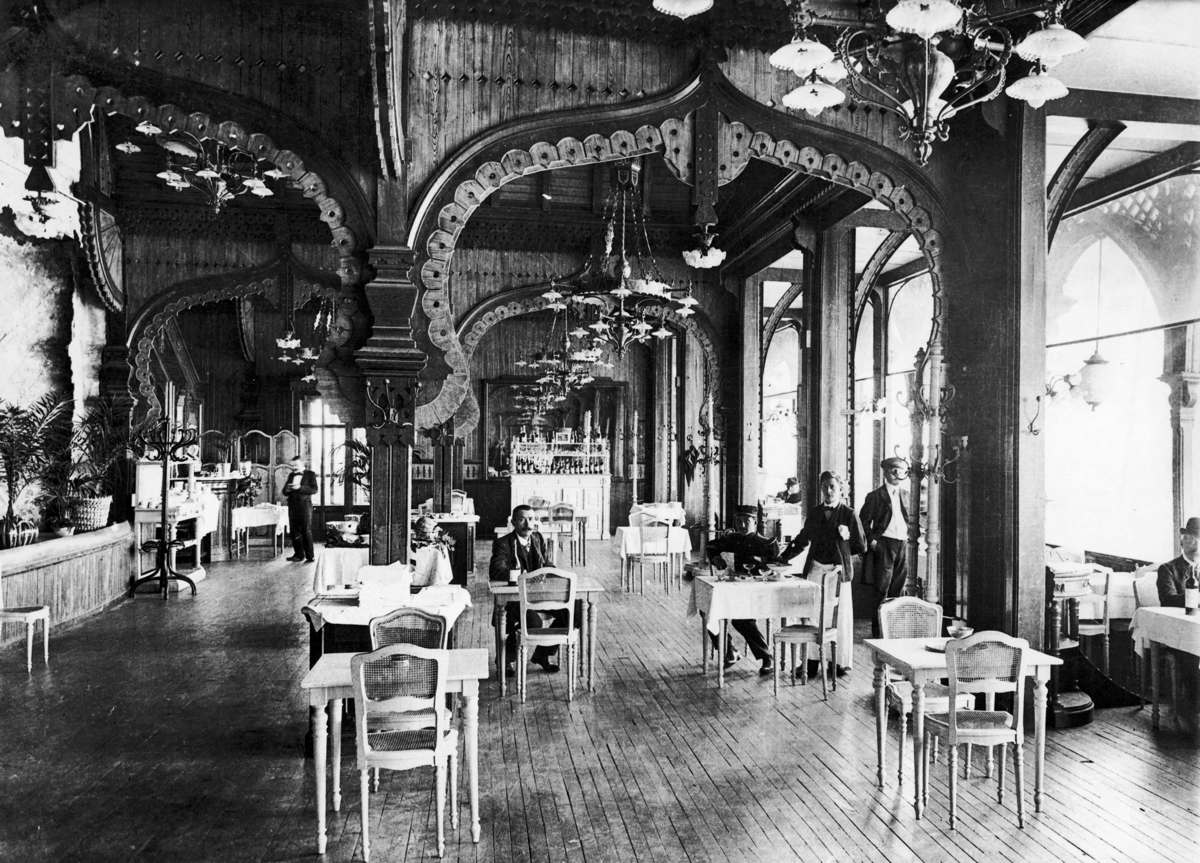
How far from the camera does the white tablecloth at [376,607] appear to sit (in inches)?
232

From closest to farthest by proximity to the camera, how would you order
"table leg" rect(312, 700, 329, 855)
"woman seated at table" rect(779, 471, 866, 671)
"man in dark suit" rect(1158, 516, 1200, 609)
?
"table leg" rect(312, 700, 329, 855) → "man in dark suit" rect(1158, 516, 1200, 609) → "woman seated at table" rect(779, 471, 866, 671)

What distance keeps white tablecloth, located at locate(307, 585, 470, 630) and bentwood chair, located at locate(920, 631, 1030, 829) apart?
302cm

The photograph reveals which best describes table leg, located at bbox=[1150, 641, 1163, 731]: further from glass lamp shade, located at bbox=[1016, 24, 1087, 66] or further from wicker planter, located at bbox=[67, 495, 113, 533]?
wicker planter, located at bbox=[67, 495, 113, 533]

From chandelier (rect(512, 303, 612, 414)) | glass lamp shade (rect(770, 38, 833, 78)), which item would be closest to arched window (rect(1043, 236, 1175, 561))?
glass lamp shade (rect(770, 38, 833, 78))

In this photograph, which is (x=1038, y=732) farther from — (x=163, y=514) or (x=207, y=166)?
(x=163, y=514)

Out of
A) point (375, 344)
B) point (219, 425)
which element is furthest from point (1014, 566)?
point (219, 425)

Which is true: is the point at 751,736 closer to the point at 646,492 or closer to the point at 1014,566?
the point at 1014,566

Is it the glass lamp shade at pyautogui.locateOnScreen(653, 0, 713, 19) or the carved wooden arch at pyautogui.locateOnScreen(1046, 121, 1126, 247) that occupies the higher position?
the carved wooden arch at pyautogui.locateOnScreen(1046, 121, 1126, 247)

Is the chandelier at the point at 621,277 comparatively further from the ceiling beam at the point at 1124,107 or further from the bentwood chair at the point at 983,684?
the bentwood chair at the point at 983,684

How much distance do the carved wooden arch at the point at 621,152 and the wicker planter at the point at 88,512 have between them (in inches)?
251

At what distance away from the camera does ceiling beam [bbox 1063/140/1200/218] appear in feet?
28.6

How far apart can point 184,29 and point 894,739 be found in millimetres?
6927

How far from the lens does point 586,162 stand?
6.65 m

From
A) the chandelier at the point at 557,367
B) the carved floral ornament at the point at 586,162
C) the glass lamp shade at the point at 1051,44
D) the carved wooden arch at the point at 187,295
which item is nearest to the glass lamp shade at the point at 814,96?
the glass lamp shade at the point at 1051,44
